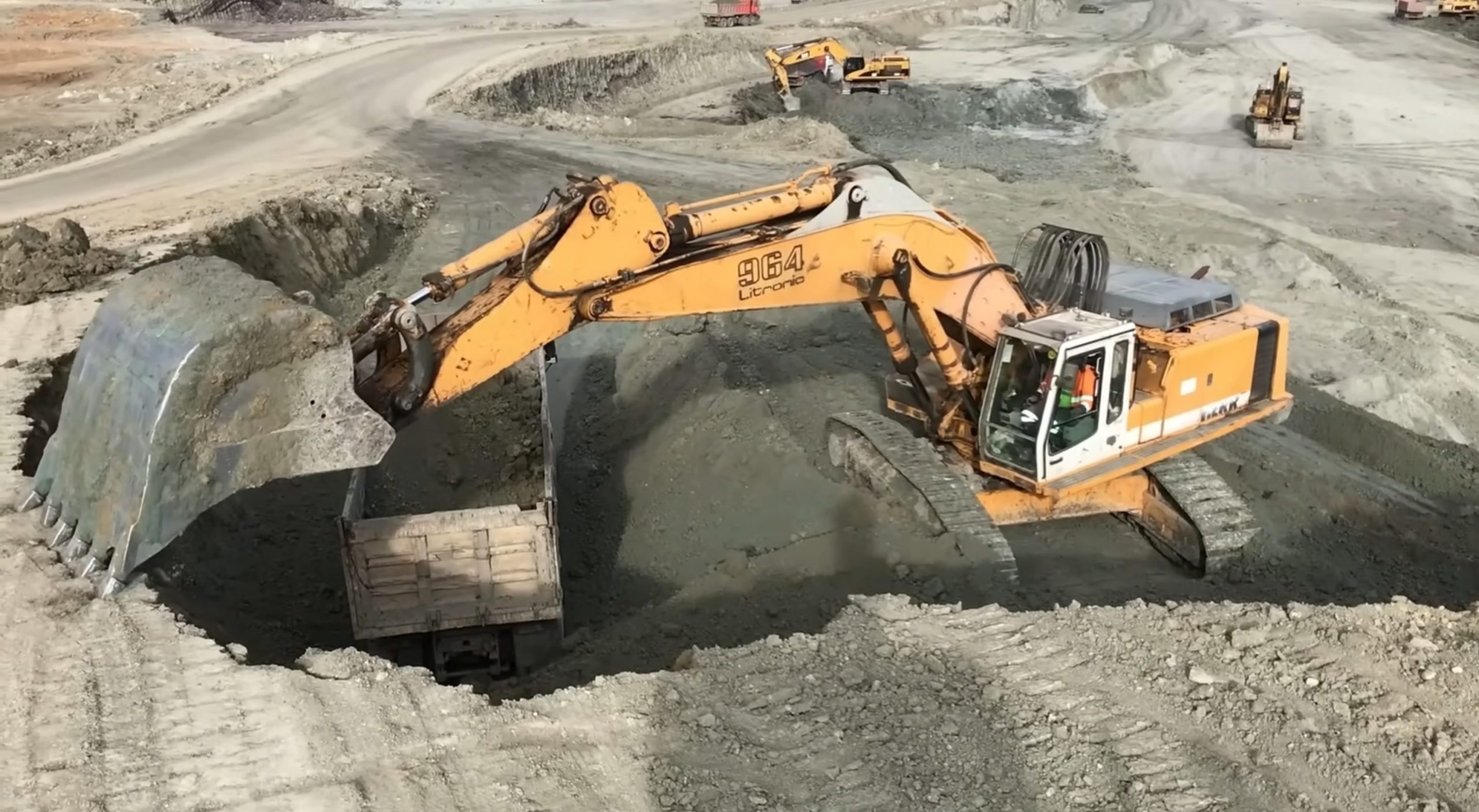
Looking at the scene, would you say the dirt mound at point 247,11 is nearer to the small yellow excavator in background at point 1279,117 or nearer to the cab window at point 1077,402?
the small yellow excavator in background at point 1279,117

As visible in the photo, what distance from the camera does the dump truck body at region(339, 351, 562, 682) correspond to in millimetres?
6531

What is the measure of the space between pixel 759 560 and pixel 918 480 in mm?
1379

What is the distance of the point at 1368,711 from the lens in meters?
5.01

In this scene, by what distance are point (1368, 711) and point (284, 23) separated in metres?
39.0

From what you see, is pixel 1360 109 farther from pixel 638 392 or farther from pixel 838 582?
pixel 838 582

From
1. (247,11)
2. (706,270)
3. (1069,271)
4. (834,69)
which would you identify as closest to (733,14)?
(834,69)

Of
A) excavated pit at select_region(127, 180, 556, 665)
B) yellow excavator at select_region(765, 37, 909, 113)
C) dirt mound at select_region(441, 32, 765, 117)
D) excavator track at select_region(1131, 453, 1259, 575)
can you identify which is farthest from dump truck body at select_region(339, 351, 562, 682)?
yellow excavator at select_region(765, 37, 909, 113)

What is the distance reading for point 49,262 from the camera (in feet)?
35.9

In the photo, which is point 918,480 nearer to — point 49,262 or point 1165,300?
point 1165,300

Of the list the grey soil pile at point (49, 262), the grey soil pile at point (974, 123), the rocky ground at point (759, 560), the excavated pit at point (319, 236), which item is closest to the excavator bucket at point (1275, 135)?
the rocky ground at point (759, 560)

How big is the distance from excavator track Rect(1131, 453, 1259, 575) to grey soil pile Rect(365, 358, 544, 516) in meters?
5.06

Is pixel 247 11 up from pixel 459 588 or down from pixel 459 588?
up

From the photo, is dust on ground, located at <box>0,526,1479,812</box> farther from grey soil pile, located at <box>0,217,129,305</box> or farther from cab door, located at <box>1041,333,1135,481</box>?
grey soil pile, located at <box>0,217,129,305</box>

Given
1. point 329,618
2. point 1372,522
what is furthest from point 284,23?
→ point 1372,522
